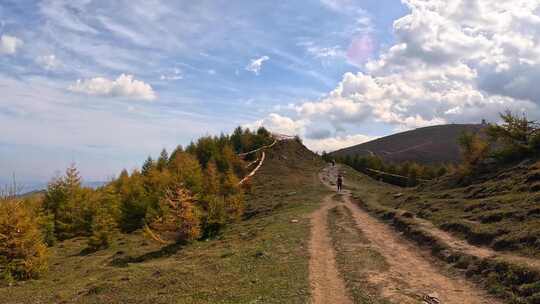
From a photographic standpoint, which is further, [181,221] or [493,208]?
[181,221]

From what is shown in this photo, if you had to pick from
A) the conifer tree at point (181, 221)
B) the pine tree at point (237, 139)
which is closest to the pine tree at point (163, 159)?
the pine tree at point (237, 139)

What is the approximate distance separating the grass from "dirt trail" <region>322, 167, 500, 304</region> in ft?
1.55

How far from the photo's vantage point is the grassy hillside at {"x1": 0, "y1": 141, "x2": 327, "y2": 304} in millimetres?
18828

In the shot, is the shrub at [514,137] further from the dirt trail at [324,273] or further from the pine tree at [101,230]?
the pine tree at [101,230]

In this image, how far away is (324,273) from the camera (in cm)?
2044

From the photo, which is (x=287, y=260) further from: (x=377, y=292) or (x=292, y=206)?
(x=292, y=206)

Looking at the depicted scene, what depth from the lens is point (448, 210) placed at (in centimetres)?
3166

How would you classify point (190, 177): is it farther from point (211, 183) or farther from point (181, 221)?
point (181, 221)

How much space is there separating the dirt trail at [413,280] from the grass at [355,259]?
0.47 meters

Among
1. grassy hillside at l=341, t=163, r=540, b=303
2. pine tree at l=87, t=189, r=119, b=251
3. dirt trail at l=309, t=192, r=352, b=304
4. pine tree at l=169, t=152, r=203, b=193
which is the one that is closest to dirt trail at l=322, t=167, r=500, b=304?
grassy hillside at l=341, t=163, r=540, b=303

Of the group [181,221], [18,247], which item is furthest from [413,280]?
[18,247]

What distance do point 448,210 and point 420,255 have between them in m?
10.1

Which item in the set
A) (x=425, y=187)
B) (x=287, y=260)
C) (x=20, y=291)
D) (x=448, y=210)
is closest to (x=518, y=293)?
(x=287, y=260)

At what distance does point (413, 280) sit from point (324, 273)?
4270 mm
